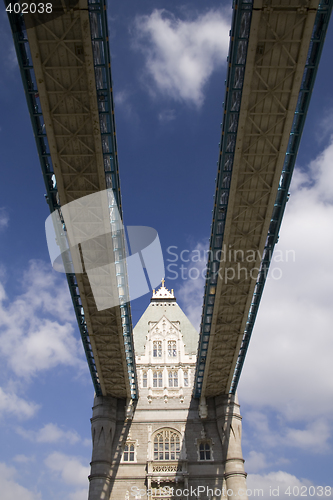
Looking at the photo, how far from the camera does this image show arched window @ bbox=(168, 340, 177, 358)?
49.6 metres

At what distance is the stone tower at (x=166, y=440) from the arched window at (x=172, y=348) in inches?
5.2

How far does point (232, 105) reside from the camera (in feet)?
75.1

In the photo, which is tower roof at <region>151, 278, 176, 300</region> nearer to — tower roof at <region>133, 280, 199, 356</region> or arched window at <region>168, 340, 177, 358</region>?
tower roof at <region>133, 280, 199, 356</region>

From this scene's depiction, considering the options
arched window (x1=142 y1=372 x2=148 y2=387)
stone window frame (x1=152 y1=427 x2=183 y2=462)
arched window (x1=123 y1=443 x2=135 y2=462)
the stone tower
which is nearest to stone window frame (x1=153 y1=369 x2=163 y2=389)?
the stone tower

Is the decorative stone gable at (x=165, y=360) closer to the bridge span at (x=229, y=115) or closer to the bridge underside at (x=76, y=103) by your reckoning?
→ the bridge span at (x=229, y=115)

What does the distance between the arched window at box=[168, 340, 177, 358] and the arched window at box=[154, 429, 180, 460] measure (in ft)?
31.0

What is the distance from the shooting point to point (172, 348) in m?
50.3

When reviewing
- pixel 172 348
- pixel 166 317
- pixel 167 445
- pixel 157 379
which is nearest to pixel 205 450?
pixel 167 445

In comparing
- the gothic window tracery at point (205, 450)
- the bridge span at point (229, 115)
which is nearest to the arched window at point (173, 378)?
the gothic window tracery at point (205, 450)

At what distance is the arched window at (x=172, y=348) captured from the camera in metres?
49.6

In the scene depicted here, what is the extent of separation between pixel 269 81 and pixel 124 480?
128 ft

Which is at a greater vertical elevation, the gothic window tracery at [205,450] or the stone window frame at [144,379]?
the stone window frame at [144,379]

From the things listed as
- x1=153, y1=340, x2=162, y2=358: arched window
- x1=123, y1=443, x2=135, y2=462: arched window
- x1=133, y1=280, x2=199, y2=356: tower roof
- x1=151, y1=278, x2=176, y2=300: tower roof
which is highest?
x1=151, y1=278, x2=176, y2=300: tower roof

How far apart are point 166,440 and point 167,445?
21.0 inches
